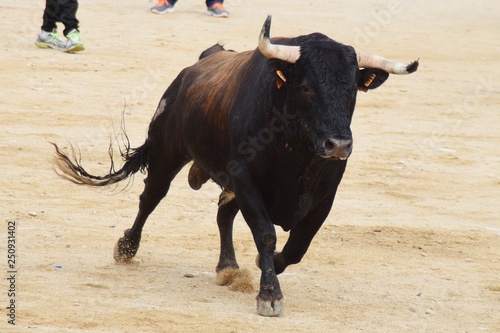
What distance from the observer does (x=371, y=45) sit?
16.5m

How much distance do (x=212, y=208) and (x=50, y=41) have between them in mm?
5786

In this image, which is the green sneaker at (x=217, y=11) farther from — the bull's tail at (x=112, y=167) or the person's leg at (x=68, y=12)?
the bull's tail at (x=112, y=167)

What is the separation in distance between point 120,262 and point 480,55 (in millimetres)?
10954

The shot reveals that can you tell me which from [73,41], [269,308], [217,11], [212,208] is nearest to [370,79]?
[269,308]

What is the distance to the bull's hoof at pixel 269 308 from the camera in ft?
18.8

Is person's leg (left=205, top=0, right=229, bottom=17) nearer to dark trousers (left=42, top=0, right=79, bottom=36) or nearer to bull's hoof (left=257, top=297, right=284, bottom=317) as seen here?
dark trousers (left=42, top=0, right=79, bottom=36)

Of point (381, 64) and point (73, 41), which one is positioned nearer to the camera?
point (381, 64)

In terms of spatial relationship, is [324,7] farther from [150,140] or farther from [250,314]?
[250,314]

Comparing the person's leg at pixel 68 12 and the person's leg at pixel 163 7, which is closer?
the person's leg at pixel 68 12

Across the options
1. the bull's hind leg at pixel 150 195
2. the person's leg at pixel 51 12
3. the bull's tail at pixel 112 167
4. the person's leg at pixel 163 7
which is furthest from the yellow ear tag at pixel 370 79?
the person's leg at pixel 163 7

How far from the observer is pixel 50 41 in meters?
13.6

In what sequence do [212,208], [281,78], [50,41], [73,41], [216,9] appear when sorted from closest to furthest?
[281,78] → [212,208] → [73,41] → [50,41] → [216,9]

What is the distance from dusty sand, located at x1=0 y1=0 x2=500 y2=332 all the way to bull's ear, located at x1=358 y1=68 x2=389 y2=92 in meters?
1.29

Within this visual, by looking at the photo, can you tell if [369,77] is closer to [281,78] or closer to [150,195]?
[281,78]
